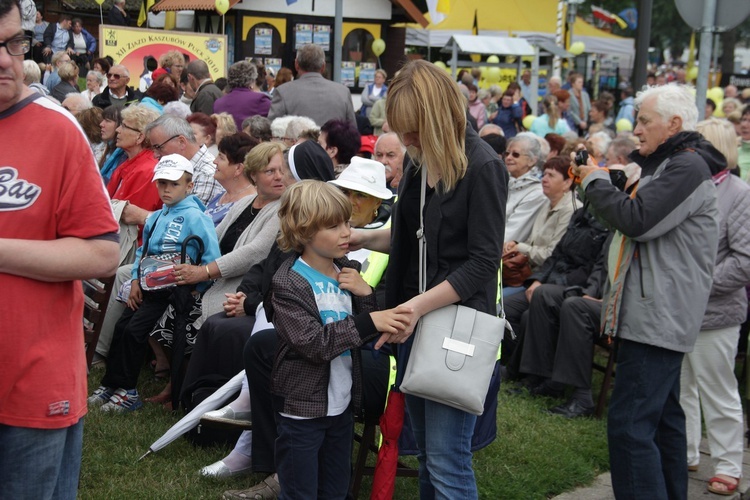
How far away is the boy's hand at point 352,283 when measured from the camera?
348cm

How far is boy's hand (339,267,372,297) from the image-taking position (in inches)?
137

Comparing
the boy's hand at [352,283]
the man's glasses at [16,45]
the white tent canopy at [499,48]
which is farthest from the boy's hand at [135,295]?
the white tent canopy at [499,48]

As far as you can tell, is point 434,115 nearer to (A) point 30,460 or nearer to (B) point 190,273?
(A) point 30,460

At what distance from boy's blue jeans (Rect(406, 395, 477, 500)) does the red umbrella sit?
0.21m

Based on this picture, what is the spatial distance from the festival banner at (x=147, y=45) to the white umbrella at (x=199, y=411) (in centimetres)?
1000

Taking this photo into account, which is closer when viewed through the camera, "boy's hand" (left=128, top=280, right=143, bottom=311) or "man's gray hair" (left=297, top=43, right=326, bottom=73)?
"boy's hand" (left=128, top=280, right=143, bottom=311)

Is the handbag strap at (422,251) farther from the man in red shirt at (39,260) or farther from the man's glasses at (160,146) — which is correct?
the man's glasses at (160,146)

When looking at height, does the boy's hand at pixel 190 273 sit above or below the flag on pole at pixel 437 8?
below

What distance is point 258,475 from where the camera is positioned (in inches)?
175

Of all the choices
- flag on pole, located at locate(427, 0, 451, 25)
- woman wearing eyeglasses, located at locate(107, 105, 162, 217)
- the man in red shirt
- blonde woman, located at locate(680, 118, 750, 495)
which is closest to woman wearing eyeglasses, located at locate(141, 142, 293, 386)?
woman wearing eyeglasses, located at locate(107, 105, 162, 217)

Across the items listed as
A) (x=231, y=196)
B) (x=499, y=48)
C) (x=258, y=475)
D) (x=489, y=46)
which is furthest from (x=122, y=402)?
(x=499, y=48)

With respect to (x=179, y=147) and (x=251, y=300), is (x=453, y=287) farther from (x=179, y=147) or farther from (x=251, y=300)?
(x=179, y=147)

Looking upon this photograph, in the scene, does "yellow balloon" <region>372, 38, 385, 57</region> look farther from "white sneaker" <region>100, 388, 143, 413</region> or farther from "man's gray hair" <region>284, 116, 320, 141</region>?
"white sneaker" <region>100, 388, 143, 413</region>

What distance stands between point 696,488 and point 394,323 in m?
2.56
